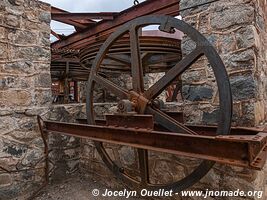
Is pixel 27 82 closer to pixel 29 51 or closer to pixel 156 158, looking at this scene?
pixel 29 51

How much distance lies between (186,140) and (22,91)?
2.00m

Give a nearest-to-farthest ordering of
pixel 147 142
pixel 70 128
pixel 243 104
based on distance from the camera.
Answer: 1. pixel 147 142
2. pixel 243 104
3. pixel 70 128

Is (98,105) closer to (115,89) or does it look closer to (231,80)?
(115,89)

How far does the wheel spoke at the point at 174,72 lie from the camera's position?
5.62 ft

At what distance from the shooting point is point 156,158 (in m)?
2.48

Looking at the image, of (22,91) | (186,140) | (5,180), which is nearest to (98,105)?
(22,91)

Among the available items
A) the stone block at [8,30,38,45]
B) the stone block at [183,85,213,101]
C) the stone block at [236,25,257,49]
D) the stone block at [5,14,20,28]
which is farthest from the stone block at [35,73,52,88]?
the stone block at [236,25,257,49]

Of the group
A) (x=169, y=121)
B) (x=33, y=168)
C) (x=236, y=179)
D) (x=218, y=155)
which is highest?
(x=169, y=121)

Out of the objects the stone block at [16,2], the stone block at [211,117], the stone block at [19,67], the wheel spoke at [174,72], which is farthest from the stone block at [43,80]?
the stone block at [211,117]

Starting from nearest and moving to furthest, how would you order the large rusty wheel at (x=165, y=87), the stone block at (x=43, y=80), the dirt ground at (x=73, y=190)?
the large rusty wheel at (x=165, y=87)
the dirt ground at (x=73, y=190)
the stone block at (x=43, y=80)

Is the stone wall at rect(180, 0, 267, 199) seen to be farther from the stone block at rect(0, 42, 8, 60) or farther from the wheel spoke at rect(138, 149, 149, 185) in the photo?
the stone block at rect(0, 42, 8, 60)

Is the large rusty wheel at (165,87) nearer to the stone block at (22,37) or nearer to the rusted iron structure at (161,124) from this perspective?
the rusted iron structure at (161,124)

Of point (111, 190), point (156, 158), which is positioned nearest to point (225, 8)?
point (156, 158)

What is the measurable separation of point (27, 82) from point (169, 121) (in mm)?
1753
